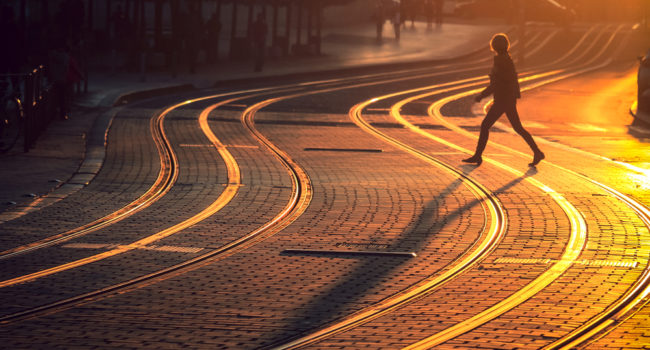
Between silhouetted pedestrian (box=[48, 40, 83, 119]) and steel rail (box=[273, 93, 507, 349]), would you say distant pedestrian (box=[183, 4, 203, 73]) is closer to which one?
silhouetted pedestrian (box=[48, 40, 83, 119])

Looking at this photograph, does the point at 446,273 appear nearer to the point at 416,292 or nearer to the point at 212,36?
the point at 416,292

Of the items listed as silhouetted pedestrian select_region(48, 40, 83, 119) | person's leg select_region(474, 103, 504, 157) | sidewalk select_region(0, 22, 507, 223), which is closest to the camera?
sidewalk select_region(0, 22, 507, 223)

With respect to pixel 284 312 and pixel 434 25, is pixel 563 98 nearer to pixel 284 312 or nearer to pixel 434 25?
pixel 284 312

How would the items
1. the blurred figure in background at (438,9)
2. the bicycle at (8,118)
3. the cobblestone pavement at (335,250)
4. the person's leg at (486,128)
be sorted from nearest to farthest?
the cobblestone pavement at (335,250)
the person's leg at (486,128)
the bicycle at (8,118)
the blurred figure in background at (438,9)

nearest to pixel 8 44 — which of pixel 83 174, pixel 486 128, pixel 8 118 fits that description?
pixel 8 118

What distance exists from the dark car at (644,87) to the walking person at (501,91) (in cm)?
1006

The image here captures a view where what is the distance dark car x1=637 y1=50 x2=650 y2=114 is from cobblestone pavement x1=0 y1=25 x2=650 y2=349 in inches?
279

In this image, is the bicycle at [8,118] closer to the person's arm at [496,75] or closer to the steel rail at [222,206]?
the steel rail at [222,206]

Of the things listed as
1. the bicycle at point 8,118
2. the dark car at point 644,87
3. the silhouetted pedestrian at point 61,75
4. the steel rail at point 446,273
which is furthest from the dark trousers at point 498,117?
the dark car at point 644,87

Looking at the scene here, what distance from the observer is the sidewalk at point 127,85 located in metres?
12.6

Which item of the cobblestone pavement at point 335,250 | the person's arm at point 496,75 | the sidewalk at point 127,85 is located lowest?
the sidewalk at point 127,85

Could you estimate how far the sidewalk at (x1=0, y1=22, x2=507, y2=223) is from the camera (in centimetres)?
1262

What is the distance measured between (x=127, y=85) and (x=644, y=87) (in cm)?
1244

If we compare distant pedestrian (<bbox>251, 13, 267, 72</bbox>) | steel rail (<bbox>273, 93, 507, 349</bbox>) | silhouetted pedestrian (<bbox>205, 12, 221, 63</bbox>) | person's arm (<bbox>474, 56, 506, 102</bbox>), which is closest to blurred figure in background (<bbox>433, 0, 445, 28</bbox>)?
silhouetted pedestrian (<bbox>205, 12, 221, 63</bbox>)
